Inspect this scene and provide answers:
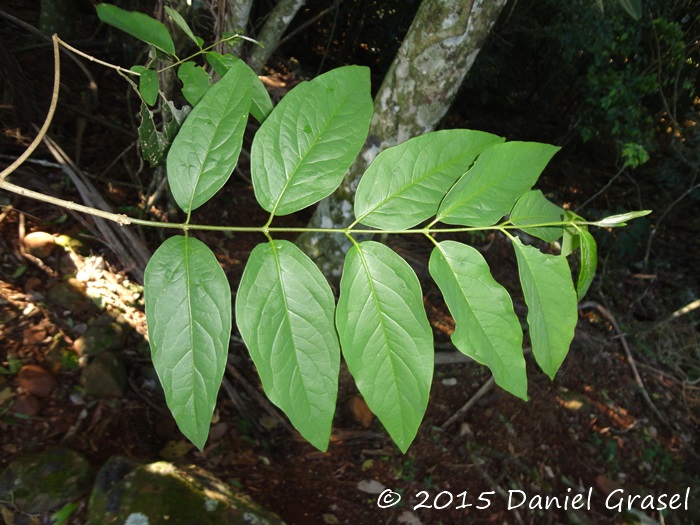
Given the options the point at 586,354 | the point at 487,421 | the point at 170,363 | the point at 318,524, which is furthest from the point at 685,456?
the point at 170,363

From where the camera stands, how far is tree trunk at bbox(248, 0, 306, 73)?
237cm

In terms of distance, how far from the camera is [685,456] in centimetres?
417

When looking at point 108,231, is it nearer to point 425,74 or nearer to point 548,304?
Answer: point 425,74

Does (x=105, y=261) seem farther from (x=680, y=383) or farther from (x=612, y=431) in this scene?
(x=680, y=383)

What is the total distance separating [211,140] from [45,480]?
5.77 ft

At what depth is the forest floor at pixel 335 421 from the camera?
2197 millimetres

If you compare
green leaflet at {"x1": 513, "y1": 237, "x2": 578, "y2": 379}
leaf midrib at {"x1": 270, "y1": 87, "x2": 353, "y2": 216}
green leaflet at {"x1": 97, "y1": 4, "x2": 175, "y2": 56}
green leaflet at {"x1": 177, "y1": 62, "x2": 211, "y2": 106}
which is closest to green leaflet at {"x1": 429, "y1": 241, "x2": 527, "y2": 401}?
Answer: green leaflet at {"x1": 513, "y1": 237, "x2": 578, "y2": 379}

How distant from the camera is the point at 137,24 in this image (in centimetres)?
99

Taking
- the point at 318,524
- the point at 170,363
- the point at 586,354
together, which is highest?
the point at 170,363

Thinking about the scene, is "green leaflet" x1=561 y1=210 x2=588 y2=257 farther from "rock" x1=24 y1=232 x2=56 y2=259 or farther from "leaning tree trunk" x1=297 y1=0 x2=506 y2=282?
"rock" x1=24 y1=232 x2=56 y2=259

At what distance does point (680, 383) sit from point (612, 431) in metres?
1.50

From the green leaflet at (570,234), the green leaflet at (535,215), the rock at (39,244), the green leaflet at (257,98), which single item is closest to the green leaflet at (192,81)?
the green leaflet at (257,98)

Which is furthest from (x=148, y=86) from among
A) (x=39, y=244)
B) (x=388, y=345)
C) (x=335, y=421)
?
(x=335, y=421)

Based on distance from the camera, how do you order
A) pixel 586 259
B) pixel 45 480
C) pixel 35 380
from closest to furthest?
pixel 586 259
pixel 45 480
pixel 35 380
